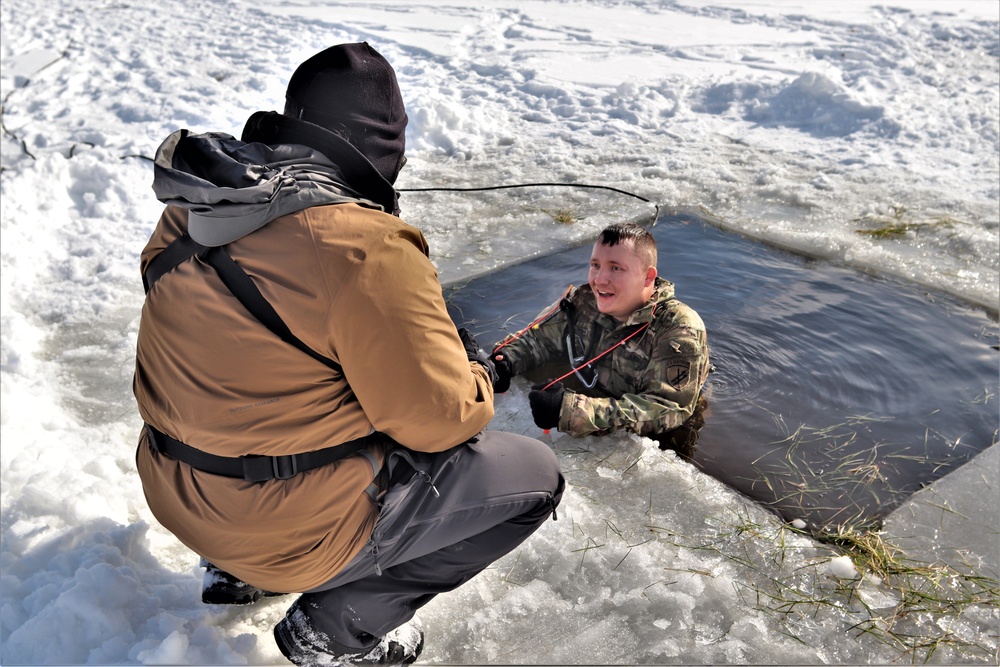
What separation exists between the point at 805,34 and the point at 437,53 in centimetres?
554

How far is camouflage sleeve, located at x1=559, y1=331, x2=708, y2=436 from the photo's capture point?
12.3 ft

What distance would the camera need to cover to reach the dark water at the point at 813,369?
3746 millimetres

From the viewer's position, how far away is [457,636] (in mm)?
2760

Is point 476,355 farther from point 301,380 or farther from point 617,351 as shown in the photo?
point 617,351

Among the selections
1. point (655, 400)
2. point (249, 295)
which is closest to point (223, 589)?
point (249, 295)

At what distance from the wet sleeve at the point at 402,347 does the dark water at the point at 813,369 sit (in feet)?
6.66

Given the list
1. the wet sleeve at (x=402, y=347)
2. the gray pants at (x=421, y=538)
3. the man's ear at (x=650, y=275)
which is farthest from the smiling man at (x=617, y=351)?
the wet sleeve at (x=402, y=347)

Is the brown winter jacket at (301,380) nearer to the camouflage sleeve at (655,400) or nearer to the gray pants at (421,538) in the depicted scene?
the gray pants at (421,538)

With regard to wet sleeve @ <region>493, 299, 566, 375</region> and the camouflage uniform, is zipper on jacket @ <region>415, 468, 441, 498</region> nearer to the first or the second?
the camouflage uniform

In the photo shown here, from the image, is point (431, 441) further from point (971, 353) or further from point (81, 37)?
point (81, 37)

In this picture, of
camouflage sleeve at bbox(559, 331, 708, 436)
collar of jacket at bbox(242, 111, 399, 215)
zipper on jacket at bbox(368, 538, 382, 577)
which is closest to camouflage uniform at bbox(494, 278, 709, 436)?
camouflage sleeve at bbox(559, 331, 708, 436)

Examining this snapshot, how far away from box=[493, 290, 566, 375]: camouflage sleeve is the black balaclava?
2182 mm

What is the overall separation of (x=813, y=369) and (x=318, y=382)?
3410 millimetres

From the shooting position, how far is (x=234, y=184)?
1.88 metres
